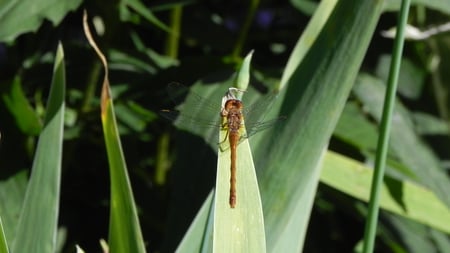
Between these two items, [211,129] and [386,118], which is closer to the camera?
[386,118]

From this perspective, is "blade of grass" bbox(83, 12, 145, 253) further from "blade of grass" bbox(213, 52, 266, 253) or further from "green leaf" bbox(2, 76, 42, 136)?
"green leaf" bbox(2, 76, 42, 136)

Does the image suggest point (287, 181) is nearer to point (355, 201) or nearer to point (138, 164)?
point (355, 201)

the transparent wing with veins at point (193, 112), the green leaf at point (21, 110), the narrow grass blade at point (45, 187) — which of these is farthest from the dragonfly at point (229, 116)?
the green leaf at point (21, 110)

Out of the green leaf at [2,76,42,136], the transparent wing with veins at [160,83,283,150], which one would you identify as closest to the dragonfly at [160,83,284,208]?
the transparent wing with veins at [160,83,283,150]

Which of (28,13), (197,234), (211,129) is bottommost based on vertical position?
(197,234)

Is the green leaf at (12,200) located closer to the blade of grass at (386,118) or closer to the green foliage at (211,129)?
the green foliage at (211,129)

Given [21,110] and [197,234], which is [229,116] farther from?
[21,110]

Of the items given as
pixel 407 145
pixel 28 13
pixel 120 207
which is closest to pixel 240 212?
pixel 120 207

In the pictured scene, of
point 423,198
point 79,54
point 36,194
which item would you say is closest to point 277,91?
point 36,194
